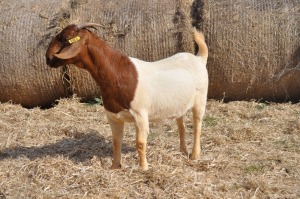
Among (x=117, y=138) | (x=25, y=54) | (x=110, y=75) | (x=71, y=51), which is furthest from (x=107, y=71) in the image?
(x=25, y=54)

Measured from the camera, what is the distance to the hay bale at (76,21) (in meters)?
8.12

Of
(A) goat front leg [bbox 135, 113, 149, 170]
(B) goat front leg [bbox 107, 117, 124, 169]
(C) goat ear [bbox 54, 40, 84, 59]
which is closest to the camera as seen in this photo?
(C) goat ear [bbox 54, 40, 84, 59]

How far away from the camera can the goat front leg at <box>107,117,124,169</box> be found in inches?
212

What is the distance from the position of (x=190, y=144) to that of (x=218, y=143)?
0.34 m

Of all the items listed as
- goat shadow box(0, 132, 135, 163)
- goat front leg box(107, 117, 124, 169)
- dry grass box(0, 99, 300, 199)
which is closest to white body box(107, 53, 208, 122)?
goat front leg box(107, 117, 124, 169)

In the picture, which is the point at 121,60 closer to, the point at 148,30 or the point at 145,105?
the point at 145,105

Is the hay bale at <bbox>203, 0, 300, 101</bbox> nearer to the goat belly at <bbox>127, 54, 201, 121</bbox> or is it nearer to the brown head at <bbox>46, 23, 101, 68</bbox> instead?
the goat belly at <bbox>127, 54, 201, 121</bbox>

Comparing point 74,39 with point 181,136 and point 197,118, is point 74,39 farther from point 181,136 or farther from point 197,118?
point 181,136

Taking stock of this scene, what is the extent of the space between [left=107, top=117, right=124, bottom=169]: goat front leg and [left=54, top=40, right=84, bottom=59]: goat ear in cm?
84

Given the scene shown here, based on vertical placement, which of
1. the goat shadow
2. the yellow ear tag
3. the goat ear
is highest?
the yellow ear tag

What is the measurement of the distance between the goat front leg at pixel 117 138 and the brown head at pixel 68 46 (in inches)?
32.0

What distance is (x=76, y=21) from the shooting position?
26.6 feet

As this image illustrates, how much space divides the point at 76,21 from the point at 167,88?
3274 millimetres

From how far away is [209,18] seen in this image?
8.09 meters
